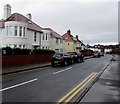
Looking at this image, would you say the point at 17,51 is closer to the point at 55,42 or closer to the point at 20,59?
the point at 20,59

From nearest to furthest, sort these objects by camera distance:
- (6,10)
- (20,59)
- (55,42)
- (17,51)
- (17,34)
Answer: (17,51)
(20,59)
(17,34)
(6,10)
(55,42)

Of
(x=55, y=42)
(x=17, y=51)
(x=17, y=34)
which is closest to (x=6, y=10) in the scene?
(x=17, y=34)

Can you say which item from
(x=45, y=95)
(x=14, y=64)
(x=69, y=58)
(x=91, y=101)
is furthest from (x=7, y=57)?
(x=91, y=101)

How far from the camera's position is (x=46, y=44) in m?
40.7

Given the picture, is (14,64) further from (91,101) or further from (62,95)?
(91,101)

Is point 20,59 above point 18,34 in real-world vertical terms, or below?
below

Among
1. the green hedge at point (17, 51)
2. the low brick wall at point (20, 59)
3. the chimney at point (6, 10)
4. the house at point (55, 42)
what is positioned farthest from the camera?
the house at point (55, 42)

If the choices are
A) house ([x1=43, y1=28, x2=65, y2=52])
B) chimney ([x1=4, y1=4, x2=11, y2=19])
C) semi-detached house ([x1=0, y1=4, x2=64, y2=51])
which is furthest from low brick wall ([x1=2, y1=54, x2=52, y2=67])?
house ([x1=43, y1=28, x2=65, y2=52])

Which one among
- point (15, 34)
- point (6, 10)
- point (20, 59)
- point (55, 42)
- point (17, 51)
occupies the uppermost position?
point (6, 10)

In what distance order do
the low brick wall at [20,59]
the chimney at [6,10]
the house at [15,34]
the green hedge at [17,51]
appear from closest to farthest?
the low brick wall at [20,59], the green hedge at [17,51], the house at [15,34], the chimney at [6,10]

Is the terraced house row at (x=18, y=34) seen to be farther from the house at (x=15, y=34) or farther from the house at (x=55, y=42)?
the house at (x=55, y=42)

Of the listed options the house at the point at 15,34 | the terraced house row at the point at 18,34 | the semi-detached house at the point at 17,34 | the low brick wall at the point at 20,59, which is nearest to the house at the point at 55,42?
the terraced house row at the point at 18,34

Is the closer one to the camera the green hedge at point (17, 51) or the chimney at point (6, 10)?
the green hedge at point (17, 51)

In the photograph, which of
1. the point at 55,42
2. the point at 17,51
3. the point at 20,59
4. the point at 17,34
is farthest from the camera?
the point at 55,42
